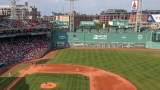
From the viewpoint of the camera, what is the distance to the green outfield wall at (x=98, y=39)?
7538 centimetres

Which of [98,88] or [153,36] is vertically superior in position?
[153,36]

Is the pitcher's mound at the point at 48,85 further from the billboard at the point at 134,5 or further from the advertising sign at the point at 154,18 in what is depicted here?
the advertising sign at the point at 154,18

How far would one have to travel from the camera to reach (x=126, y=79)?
40.8m

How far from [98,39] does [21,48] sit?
2893 cm

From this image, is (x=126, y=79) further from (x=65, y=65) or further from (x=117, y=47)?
(x=117, y=47)

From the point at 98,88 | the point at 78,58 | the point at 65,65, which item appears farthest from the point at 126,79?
the point at 78,58

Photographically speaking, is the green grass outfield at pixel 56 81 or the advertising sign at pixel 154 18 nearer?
the green grass outfield at pixel 56 81

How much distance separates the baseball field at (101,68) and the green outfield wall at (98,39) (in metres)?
11.1

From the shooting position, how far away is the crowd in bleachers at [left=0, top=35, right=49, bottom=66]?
52.7 meters

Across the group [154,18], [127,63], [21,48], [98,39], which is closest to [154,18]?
[154,18]

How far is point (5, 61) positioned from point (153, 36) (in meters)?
54.1

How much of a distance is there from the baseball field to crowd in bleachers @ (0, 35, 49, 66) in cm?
490

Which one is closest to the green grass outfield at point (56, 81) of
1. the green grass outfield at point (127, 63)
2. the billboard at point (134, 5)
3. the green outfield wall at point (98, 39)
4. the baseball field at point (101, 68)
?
the baseball field at point (101, 68)

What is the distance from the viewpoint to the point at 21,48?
60.8 metres
